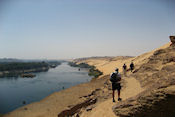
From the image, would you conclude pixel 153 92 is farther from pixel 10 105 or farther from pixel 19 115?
pixel 10 105

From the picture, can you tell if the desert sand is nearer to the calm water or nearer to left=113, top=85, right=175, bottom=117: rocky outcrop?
left=113, top=85, right=175, bottom=117: rocky outcrop

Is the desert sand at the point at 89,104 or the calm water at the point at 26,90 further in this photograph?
the calm water at the point at 26,90

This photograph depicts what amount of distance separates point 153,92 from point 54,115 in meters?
11.1

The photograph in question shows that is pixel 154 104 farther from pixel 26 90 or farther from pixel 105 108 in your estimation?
pixel 26 90

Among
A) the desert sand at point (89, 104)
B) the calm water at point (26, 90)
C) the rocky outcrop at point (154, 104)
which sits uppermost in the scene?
the rocky outcrop at point (154, 104)

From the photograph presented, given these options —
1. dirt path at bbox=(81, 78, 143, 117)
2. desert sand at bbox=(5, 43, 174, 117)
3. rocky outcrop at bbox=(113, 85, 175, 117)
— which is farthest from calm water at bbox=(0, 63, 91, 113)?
rocky outcrop at bbox=(113, 85, 175, 117)

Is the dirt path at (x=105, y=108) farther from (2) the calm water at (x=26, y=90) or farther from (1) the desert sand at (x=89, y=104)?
(2) the calm water at (x=26, y=90)

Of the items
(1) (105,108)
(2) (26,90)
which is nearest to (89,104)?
(1) (105,108)

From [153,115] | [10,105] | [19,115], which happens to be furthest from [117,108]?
[10,105]

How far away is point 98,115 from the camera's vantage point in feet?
18.8

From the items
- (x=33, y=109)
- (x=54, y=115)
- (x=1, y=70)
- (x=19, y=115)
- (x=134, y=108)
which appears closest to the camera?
(x=134, y=108)

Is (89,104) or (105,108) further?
(89,104)

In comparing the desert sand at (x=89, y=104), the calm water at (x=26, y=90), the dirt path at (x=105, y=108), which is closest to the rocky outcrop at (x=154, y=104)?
the desert sand at (x=89, y=104)

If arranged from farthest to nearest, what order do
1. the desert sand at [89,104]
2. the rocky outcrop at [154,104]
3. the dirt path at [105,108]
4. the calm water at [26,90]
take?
the calm water at [26,90], the desert sand at [89,104], the dirt path at [105,108], the rocky outcrop at [154,104]
